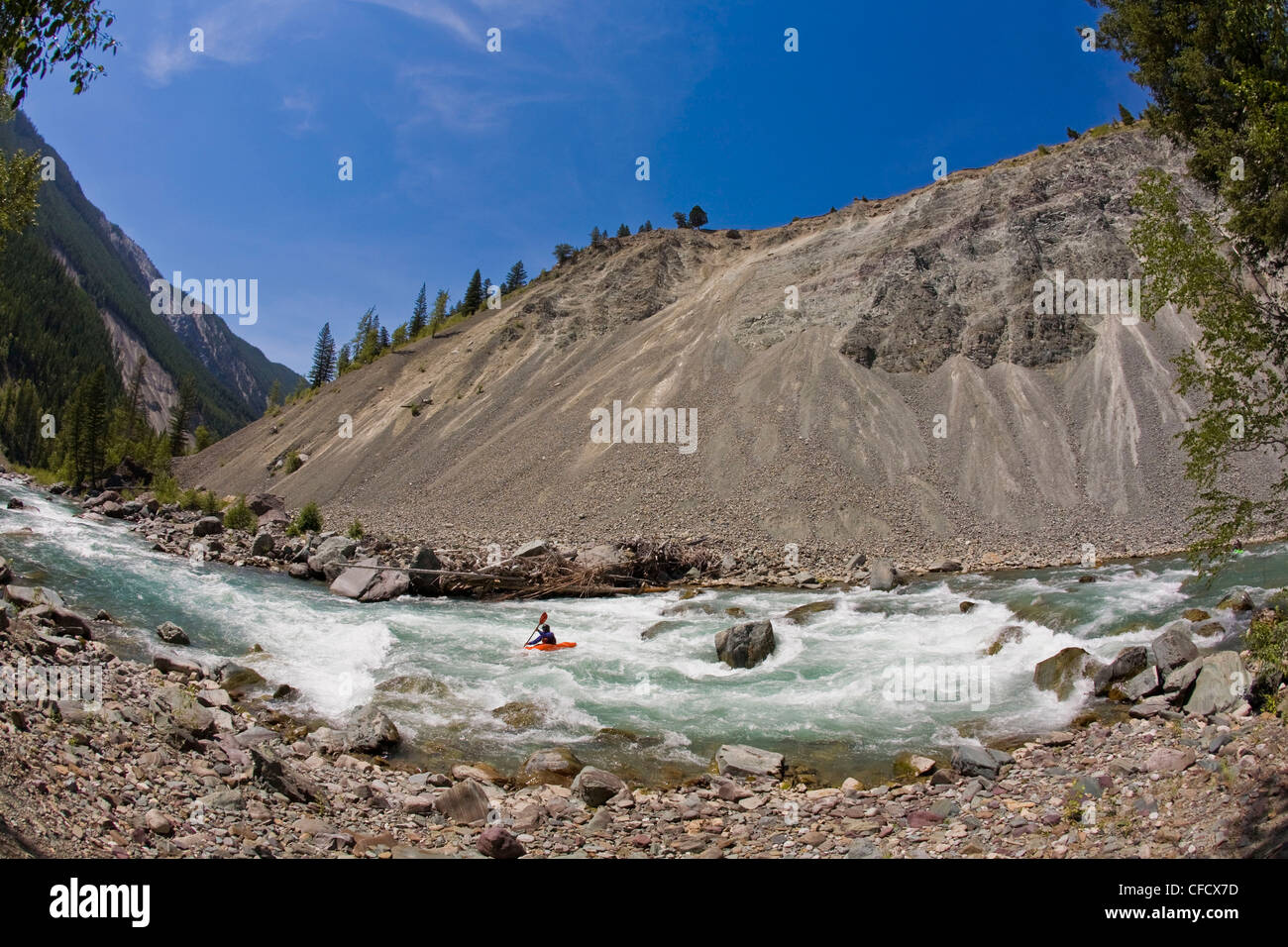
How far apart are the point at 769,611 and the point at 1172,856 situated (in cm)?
1678

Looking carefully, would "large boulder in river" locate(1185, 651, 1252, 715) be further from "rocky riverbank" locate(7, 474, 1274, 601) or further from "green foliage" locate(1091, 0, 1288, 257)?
"rocky riverbank" locate(7, 474, 1274, 601)

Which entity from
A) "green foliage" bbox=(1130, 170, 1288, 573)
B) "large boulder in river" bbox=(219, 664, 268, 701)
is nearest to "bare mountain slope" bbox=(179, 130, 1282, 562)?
"large boulder in river" bbox=(219, 664, 268, 701)

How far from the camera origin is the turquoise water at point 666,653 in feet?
42.5

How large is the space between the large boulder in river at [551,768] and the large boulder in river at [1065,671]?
9846mm

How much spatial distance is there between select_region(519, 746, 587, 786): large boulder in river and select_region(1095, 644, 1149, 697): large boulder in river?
1042 cm

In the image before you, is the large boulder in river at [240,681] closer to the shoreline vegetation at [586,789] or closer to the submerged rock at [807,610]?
the shoreline vegetation at [586,789]

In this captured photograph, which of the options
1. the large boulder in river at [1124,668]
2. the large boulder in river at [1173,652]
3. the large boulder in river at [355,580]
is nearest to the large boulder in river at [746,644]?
the large boulder in river at [1124,668]

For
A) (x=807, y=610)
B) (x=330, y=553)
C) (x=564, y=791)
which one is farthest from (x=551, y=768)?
(x=330, y=553)

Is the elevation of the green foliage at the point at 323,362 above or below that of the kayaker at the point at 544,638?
above

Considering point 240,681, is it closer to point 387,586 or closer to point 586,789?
point 586,789

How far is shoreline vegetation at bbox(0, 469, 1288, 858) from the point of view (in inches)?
281
